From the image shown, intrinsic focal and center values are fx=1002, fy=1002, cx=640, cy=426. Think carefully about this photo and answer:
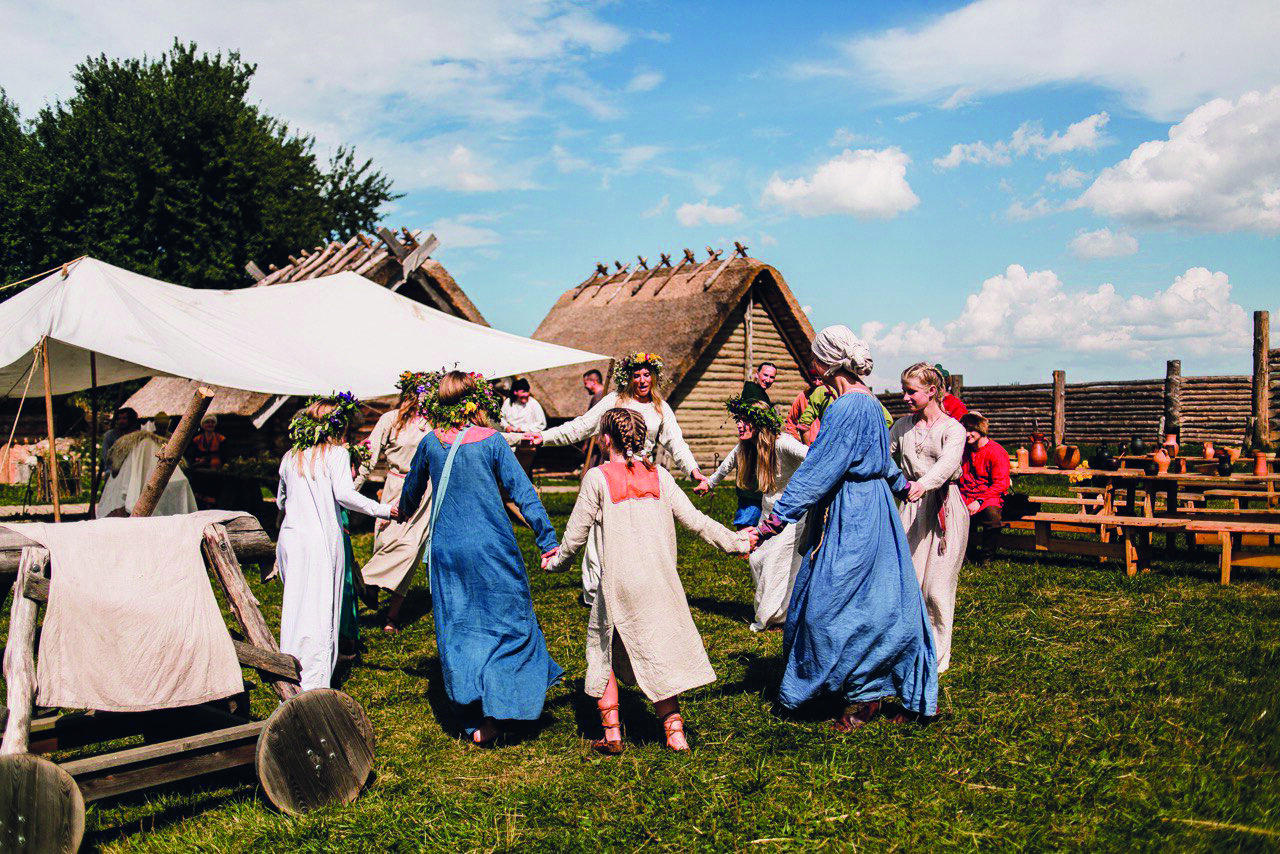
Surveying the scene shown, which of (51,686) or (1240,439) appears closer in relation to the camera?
(51,686)

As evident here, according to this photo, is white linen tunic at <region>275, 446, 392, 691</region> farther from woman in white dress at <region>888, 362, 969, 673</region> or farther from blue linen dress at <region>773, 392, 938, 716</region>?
woman in white dress at <region>888, 362, 969, 673</region>

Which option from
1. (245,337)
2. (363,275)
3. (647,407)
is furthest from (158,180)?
(647,407)

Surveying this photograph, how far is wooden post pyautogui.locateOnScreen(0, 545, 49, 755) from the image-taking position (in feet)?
11.8

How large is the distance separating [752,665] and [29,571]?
12.6 feet

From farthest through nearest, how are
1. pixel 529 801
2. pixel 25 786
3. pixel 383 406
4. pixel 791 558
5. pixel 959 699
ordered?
pixel 383 406
pixel 791 558
pixel 959 699
pixel 529 801
pixel 25 786

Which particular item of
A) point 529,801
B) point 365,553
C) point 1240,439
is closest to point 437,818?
point 529,801

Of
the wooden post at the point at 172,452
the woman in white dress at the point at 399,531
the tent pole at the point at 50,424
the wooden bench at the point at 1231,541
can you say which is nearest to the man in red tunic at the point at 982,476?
the wooden bench at the point at 1231,541

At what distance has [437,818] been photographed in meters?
3.99

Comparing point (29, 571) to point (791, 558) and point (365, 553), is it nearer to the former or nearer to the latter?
point (791, 558)

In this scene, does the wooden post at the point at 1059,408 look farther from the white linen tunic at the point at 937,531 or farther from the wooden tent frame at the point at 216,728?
the wooden tent frame at the point at 216,728

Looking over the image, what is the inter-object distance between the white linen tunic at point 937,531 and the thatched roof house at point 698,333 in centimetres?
1222

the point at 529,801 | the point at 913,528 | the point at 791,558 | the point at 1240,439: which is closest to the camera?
the point at 529,801

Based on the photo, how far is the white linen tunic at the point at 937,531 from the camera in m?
5.56

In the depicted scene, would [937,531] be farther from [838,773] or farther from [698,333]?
[698,333]
